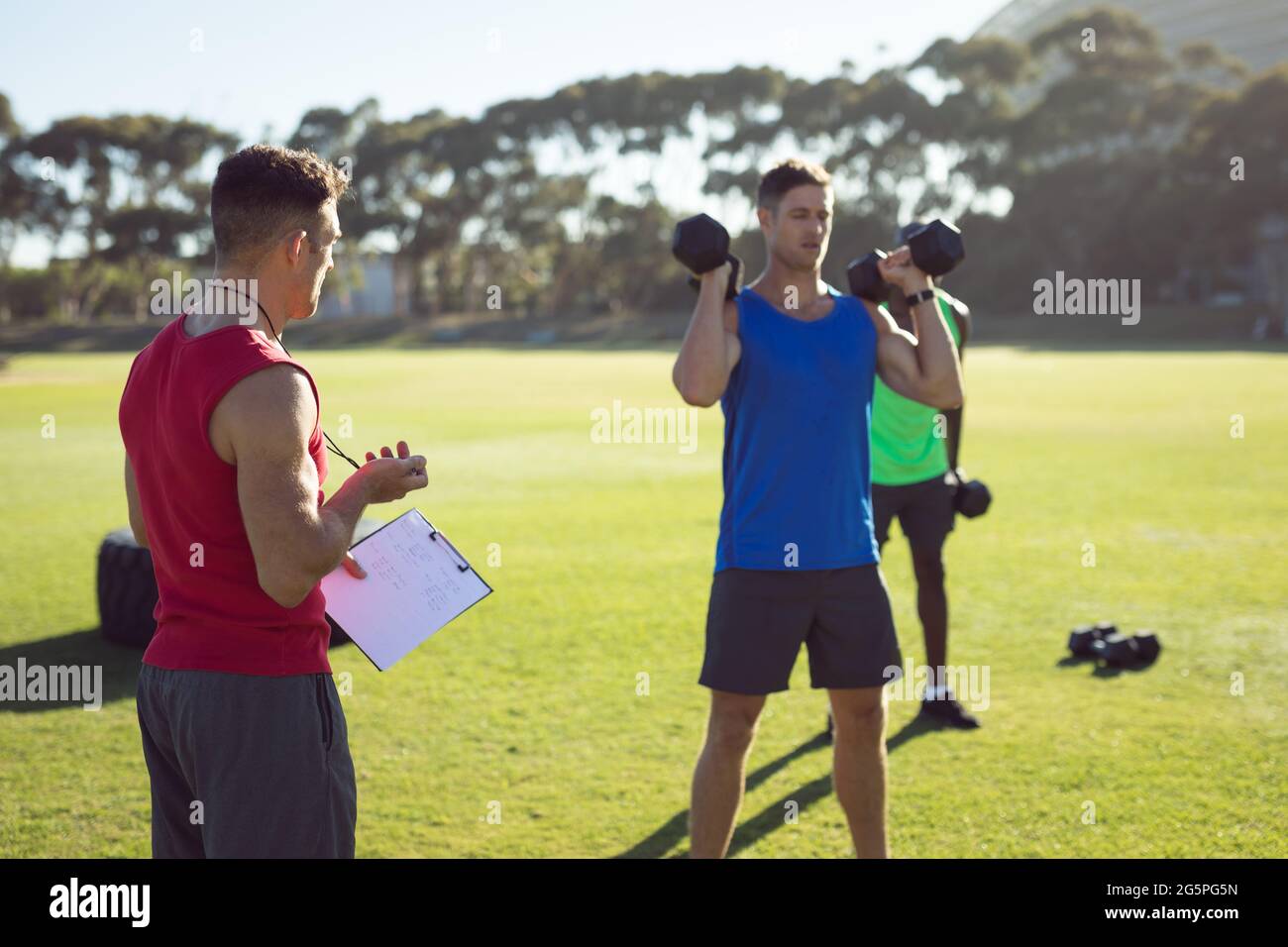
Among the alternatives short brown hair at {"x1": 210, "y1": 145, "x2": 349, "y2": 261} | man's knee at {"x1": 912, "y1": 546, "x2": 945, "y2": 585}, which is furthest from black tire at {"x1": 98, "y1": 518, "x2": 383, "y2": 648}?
short brown hair at {"x1": 210, "y1": 145, "x2": 349, "y2": 261}

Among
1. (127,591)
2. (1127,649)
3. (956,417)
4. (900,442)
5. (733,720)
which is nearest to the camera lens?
(733,720)

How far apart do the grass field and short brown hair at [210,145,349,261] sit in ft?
8.79

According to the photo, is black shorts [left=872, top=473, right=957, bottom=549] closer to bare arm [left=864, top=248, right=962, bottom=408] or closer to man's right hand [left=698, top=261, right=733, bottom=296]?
bare arm [left=864, top=248, right=962, bottom=408]

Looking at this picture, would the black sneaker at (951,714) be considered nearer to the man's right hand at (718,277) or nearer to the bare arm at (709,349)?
the bare arm at (709,349)

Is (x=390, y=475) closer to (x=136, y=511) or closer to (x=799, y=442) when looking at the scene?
(x=136, y=511)

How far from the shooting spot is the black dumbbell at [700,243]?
3633 mm

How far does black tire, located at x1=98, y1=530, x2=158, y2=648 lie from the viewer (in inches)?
272

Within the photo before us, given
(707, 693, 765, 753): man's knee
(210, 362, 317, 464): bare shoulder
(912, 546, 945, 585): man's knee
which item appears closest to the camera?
(210, 362, 317, 464): bare shoulder

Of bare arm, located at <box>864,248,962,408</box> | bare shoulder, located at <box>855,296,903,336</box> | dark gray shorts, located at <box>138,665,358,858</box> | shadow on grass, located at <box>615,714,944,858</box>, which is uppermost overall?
bare shoulder, located at <box>855,296,903,336</box>

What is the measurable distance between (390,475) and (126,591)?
5056 mm

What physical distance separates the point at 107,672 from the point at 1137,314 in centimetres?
6463

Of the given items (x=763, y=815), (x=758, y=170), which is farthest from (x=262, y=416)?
(x=758, y=170)

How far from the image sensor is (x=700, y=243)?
3.63 metres

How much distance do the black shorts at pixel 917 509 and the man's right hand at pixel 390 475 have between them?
339 centimetres
